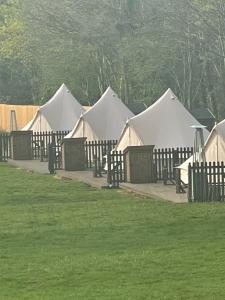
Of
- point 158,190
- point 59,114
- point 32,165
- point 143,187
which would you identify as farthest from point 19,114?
point 158,190

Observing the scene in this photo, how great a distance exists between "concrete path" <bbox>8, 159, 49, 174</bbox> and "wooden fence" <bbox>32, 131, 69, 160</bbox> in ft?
2.17

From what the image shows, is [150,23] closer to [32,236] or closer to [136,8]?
[136,8]

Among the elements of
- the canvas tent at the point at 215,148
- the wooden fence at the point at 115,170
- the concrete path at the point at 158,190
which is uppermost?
Answer: the canvas tent at the point at 215,148

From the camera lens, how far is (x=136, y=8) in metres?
50.0

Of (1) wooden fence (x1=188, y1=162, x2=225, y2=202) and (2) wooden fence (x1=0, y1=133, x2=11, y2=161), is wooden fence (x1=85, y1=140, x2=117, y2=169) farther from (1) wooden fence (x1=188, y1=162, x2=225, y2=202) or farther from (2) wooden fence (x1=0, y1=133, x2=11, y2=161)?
(1) wooden fence (x1=188, y1=162, x2=225, y2=202)

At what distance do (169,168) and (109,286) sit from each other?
15633 millimetres

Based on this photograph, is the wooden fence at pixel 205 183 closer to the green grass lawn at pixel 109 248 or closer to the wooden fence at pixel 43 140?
the green grass lawn at pixel 109 248

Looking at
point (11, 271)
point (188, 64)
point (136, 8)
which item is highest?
point (136, 8)

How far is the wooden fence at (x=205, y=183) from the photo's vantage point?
2123cm

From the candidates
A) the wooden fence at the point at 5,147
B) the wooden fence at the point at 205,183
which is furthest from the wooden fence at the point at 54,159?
the wooden fence at the point at 205,183

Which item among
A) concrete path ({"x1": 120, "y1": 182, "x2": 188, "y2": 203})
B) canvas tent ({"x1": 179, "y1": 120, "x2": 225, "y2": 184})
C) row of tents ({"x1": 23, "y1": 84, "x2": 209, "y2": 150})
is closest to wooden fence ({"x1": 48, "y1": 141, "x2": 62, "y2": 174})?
row of tents ({"x1": 23, "y1": 84, "x2": 209, "y2": 150})

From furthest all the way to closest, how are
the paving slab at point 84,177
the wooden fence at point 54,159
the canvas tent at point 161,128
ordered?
the wooden fence at point 54,159 → the canvas tent at point 161,128 → the paving slab at point 84,177

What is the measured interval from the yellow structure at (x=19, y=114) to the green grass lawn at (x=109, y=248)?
39.0 m

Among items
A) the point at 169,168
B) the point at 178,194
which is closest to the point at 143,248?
the point at 178,194
